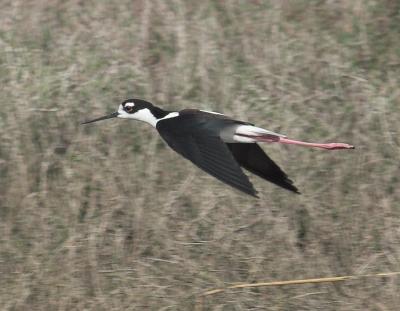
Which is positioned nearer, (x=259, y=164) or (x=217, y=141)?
(x=217, y=141)

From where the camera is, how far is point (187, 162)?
16.5 ft

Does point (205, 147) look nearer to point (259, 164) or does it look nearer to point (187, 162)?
point (259, 164)

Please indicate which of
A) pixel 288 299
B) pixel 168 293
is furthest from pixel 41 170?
pixel 288 299

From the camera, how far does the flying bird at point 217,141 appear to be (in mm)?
3971

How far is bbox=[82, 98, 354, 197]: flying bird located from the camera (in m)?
3.97

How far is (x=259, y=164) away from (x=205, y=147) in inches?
13.7

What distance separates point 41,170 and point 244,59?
1271 mm

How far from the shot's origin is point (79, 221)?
4781mm

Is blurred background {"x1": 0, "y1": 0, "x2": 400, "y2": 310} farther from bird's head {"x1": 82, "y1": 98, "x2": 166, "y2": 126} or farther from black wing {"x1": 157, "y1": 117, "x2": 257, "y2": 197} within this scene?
black wing {"x1": 157, "y1": 117, "x2": 257, "y2": 197}

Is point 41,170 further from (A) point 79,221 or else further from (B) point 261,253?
(B) point 261,253

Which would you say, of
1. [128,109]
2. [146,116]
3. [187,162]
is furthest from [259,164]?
[187,162]

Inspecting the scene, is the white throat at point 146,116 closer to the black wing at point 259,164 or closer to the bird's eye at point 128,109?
the bird's eye at point 128,109

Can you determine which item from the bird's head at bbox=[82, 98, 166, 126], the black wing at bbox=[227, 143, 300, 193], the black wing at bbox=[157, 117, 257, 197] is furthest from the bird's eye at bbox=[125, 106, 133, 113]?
the black wing at bbox=[227, 143, 300, 193]

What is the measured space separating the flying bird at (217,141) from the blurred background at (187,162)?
1.37 feet
